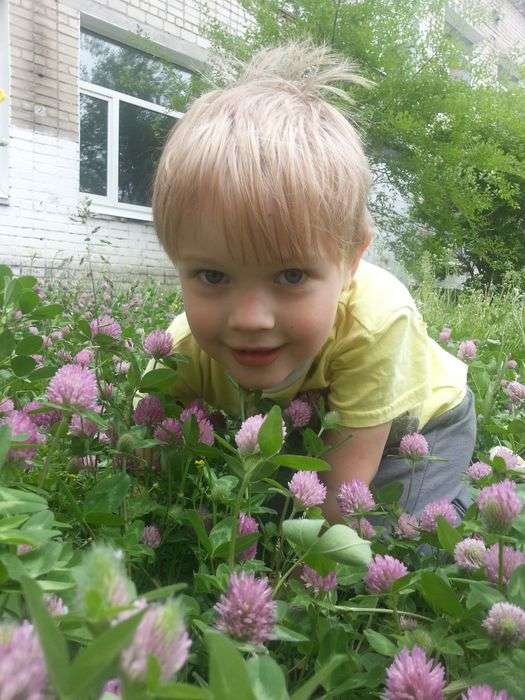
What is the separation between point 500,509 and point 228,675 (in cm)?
41

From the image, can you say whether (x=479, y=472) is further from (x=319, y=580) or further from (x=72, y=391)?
(x=72, y=391)

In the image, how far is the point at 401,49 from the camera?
644 centimetres

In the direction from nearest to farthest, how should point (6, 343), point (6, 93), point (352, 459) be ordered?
point (6, 343), point (352, 459), point (6, 93)

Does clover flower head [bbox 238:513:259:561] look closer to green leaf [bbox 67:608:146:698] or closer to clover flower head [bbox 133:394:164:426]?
clover flower head [bbox 133:394:164:426]

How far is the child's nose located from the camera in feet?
3.50

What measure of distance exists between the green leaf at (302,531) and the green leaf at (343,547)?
0.01 meters

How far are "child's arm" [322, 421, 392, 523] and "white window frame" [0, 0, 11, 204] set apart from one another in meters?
4.92

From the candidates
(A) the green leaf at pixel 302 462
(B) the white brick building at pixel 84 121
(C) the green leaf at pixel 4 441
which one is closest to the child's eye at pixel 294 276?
(A) the green leaf at pixel 302 462

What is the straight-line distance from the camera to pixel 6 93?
559 centimetres

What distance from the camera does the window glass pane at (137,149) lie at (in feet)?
21.7

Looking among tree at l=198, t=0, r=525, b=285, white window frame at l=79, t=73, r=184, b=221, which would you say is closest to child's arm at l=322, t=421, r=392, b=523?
tree at l=198, t=0, r=525, b=285

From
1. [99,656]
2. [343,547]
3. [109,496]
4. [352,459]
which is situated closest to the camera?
[99,656]

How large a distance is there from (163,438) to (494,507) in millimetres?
499

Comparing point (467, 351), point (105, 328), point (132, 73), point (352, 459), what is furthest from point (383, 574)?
point (132, 73)
